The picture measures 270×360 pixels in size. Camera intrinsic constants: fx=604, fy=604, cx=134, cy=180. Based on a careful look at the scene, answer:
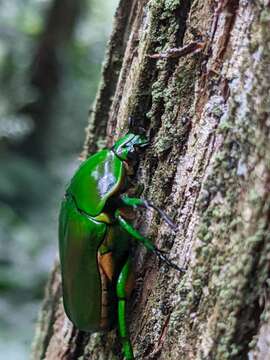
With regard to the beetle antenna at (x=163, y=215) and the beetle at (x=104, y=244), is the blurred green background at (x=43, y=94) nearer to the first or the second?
the beetle at (x=104, y=244)

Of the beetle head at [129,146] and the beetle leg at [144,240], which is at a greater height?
the beetle head at [129,146]

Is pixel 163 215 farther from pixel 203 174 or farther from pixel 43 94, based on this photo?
pixel 43 94

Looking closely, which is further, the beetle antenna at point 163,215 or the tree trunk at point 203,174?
the beetle antenna at point 163,215

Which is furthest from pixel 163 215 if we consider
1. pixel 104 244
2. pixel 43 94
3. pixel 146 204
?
pixel 43 94

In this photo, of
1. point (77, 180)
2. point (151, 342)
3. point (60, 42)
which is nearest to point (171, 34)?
point (77, 180)

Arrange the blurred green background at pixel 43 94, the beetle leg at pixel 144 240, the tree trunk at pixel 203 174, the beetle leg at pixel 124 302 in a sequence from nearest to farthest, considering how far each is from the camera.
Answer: the tree trunk at pixel 203 174, the beetle leg at pixel 144 240, the beetle leg at pixel 124 302, the blurred green background at pixel 43 94

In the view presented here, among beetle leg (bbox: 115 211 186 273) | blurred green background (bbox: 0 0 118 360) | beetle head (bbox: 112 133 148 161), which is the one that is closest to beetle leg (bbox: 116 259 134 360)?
beetle leg (bbox: 115 211 186 273)

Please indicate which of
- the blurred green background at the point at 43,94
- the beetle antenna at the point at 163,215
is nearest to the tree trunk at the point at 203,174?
the beetle antenna at the point at 163,215

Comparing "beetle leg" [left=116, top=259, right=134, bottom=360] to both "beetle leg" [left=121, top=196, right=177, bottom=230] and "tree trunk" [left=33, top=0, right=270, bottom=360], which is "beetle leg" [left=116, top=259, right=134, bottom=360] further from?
"beetle leg" [left=121, top=196, right=177, bottom=230]
